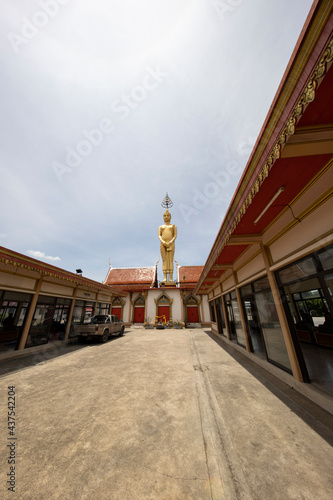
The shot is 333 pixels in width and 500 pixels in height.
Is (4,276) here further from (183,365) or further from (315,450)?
(315,450)

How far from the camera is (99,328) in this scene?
996cm

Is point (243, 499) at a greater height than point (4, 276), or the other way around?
point (4, 276)

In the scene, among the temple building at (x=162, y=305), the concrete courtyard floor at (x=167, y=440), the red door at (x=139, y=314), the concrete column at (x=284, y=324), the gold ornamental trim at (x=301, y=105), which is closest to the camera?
the gold ornamental trim at (x=301, y=105)

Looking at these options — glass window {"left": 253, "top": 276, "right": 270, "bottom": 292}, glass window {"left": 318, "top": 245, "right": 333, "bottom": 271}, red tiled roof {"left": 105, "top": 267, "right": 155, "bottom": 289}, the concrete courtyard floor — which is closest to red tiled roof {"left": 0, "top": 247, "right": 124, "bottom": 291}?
the concrete courtyard floor

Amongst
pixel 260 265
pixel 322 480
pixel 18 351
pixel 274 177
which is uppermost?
pixel 274 177

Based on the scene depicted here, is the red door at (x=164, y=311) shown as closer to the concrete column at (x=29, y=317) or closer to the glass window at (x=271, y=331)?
the concrete column at (x=29, y=317)

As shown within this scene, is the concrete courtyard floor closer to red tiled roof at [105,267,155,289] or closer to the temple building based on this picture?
the temple building

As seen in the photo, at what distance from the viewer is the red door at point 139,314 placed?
65.5ft

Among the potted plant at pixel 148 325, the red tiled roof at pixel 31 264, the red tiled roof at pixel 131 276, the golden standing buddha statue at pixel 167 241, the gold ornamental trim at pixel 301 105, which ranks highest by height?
the golden standing buddha statue at pixel 167 241

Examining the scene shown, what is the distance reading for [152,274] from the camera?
24344 millimetres

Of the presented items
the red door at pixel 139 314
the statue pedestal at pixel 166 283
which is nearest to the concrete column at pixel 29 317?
the red door at pixel 139 314

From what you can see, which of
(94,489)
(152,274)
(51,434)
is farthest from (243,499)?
(152,274)

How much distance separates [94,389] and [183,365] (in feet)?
9.88

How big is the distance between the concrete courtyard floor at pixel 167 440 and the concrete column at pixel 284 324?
1.71ft
